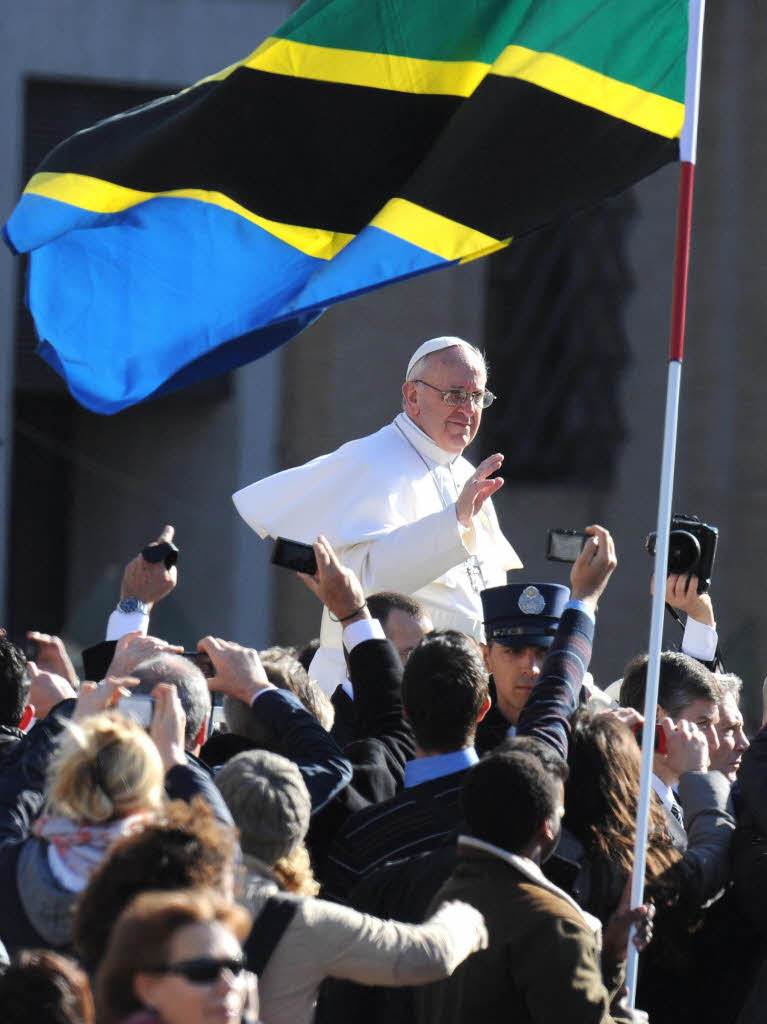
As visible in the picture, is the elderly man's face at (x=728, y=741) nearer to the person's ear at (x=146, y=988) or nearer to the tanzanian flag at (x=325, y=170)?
the tanzanian flag at (x=325, y=170)

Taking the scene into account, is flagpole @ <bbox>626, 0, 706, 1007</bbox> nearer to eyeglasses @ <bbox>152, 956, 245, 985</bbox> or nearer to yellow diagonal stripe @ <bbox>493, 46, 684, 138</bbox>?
yellow diagonal stripe @ <bbox>493, 46, 684, 138</bbox>

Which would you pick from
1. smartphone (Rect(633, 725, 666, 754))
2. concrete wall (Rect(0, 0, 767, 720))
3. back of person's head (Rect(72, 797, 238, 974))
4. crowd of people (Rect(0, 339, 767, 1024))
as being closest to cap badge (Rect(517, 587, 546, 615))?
crowd of people (Rect(0, 339, 767, 1024))

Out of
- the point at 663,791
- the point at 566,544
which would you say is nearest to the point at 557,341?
the point at 566,544

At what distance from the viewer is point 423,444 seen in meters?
5.85

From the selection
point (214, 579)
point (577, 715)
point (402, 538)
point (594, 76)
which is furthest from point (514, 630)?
point (214, 579)

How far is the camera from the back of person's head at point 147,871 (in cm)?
248

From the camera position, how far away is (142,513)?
13336 mm

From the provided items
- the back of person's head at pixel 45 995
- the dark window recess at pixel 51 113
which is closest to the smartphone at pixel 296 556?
the back of person's head at pixel 45 995

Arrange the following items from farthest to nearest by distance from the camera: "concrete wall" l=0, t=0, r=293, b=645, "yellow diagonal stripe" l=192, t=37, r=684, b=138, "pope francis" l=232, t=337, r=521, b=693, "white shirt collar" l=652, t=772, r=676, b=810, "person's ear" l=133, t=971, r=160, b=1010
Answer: "concrete wall" l=0, t=0, r=293, b=645
"pope francis" l=232, t=337, r=521, b=693
"yellow diagonal stripe" l=192, t=37, r=684, b=138
"white shirt collar" l=652, t=772, r=676, b=810
"person's ear" l=133, t=971, r=160, b=1010

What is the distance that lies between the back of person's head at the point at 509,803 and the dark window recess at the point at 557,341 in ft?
30.9

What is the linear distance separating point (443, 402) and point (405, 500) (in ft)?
1.17

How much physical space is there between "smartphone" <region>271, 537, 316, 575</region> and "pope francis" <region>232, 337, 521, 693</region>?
0.99m

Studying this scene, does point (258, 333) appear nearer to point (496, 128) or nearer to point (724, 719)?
point (496, 128)

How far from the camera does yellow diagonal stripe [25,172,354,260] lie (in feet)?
16.0
